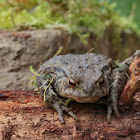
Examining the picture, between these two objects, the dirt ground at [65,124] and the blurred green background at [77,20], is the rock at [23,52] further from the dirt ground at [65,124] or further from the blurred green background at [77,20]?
the dirt ground at [65,124]

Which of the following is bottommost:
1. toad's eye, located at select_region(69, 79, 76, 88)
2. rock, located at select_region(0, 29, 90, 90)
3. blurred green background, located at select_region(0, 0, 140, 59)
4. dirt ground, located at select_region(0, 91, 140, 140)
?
dirt ground, located at select_region(0, 91, 140, 140)

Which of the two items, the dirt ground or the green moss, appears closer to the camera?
the dirt ground

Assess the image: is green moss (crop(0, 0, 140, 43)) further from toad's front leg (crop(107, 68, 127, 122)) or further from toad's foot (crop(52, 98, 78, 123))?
toad's foot (crop(52, 98, 78, 123))

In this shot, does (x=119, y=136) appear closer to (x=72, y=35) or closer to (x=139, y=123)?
(x=139, y=123)

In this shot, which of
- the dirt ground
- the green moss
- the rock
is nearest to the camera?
the dirt ground

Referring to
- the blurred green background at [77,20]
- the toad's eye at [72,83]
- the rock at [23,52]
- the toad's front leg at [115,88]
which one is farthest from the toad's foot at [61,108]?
the blurred green background at [77,20]

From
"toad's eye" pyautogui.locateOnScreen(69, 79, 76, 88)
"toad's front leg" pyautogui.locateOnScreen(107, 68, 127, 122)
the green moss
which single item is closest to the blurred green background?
the green moss
